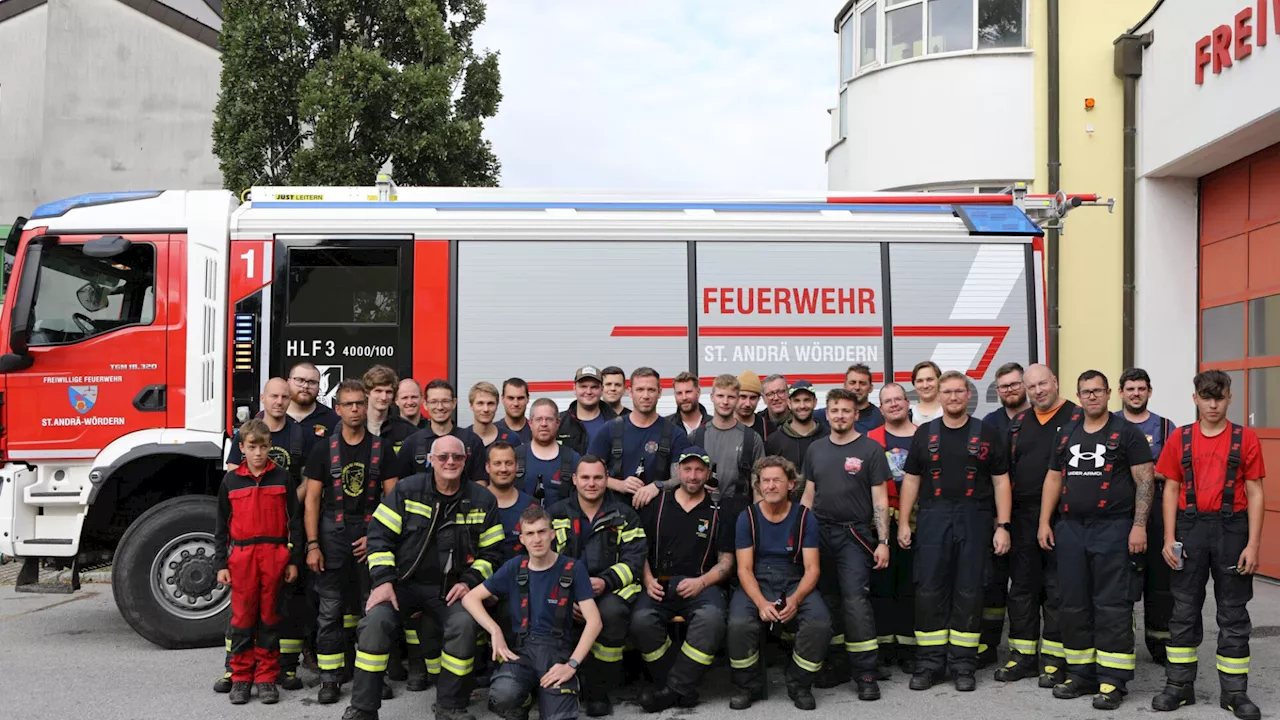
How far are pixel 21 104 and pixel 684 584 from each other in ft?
52.4

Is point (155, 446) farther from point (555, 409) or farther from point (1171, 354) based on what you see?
point (1171, 354)

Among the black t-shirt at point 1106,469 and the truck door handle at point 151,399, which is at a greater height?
the truck door handle at point 151,399

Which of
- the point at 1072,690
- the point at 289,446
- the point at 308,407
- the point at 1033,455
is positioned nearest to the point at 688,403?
the point at 1033,455

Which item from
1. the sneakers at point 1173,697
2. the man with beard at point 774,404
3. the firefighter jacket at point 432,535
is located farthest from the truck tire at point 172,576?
the sneakers at point 1173,697

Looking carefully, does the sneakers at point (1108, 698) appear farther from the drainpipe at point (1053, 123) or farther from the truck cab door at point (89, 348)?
the drainpipe at point (1053, 123)

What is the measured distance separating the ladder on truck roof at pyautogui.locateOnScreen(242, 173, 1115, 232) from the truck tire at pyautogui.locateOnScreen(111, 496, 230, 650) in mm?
2175

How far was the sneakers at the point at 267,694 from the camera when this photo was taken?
5.63 m

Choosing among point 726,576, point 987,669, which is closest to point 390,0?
point 726,576

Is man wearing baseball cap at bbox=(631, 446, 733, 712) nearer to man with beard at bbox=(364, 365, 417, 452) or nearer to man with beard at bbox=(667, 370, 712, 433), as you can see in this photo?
man with beard at bbox=(667, 370, 712, 433)

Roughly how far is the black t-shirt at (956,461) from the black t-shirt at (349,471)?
303 cm

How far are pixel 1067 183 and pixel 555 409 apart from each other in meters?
8.29

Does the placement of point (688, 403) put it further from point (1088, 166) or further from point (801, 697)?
point (1088, 166)

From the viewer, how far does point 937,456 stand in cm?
595

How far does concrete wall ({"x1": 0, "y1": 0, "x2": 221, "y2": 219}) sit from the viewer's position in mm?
16797
